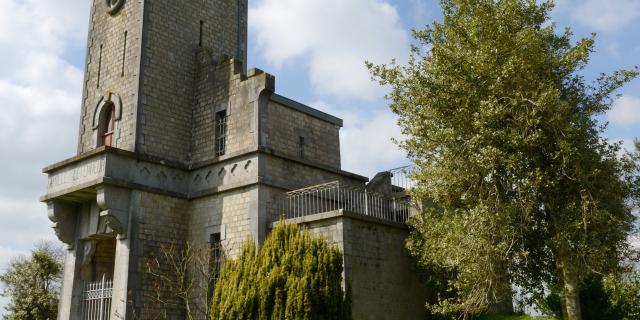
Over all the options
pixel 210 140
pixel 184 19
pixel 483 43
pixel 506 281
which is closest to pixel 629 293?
pixel 506 281

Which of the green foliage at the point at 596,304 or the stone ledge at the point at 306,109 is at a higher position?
the stone ledge at the point at 306,109

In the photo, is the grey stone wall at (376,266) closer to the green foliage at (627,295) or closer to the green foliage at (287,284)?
the green foliage at (287,284)

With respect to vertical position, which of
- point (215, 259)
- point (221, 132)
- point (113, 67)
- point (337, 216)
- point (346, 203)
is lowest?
point (215, 259)

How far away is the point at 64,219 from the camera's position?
18.8 metres

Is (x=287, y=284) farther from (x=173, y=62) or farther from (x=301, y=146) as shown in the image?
(x=173, y=62)

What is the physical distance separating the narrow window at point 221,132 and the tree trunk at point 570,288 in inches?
399

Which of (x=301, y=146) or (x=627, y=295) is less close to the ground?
(x=301, y=146)

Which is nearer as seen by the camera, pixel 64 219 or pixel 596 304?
pixel 596 304

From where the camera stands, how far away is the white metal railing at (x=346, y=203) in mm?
17391

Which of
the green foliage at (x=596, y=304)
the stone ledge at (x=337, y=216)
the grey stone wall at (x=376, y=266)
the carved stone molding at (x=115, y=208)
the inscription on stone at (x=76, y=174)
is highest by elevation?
the inscription on stone at (x=76, y=174)

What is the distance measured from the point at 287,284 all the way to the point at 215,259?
4.73 m

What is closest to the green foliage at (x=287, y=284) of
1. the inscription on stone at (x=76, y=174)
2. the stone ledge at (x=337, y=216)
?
the stone ledge at (x=337, y=216)

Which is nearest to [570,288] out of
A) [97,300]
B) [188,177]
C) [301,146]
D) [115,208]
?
[301,146]

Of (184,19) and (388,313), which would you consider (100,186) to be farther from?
(388,313)
